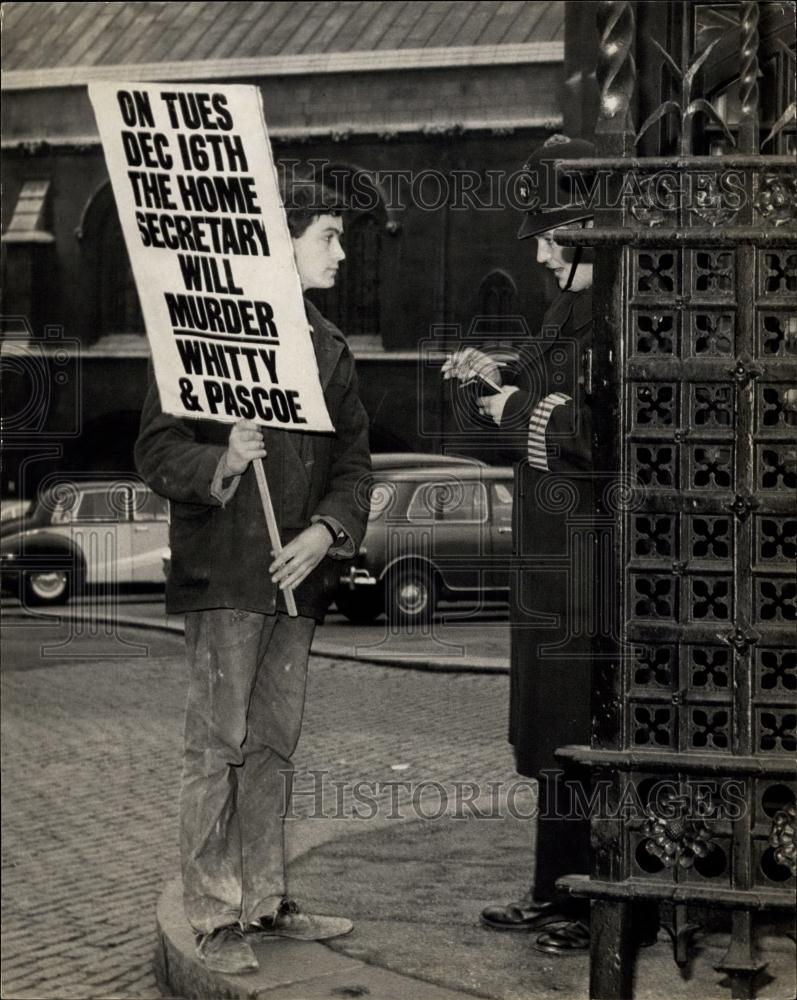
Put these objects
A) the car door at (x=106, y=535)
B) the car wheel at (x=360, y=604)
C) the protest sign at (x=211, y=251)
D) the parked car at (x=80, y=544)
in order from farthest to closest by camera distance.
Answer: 1. the car door at (x=106, y=535)
2. the parked car at (x=80, y=544)
3. the car wheel at (x=360, y=604)
4. the protest sign at (x=211, y=251)

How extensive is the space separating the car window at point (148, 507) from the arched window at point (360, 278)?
9305 millimetres

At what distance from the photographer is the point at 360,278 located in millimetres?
29609

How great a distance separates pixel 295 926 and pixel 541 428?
1.67 m

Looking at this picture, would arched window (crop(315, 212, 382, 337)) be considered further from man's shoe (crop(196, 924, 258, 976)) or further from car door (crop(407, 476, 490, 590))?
man's shoe (crop(196, 924, 258, 976))

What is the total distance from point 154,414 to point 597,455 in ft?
5.03

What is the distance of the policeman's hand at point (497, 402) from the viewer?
5.53m

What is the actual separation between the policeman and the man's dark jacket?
1.67 ft

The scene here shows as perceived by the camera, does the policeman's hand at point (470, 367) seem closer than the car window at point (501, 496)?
Yes

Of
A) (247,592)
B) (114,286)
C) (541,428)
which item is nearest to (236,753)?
(247,592)

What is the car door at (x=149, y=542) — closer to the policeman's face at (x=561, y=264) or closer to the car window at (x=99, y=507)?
the car window at (x=99, y=507)

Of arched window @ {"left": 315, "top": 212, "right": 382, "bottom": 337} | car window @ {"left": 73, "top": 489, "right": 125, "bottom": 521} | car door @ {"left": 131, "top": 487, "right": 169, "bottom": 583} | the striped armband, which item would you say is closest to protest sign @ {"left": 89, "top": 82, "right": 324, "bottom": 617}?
the striped armband

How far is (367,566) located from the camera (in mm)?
16500

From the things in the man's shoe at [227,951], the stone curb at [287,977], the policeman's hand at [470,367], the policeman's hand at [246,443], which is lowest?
the stone curb at [287,977]

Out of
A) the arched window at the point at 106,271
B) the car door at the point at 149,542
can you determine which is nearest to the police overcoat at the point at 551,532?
the car door at the point at 149,542
